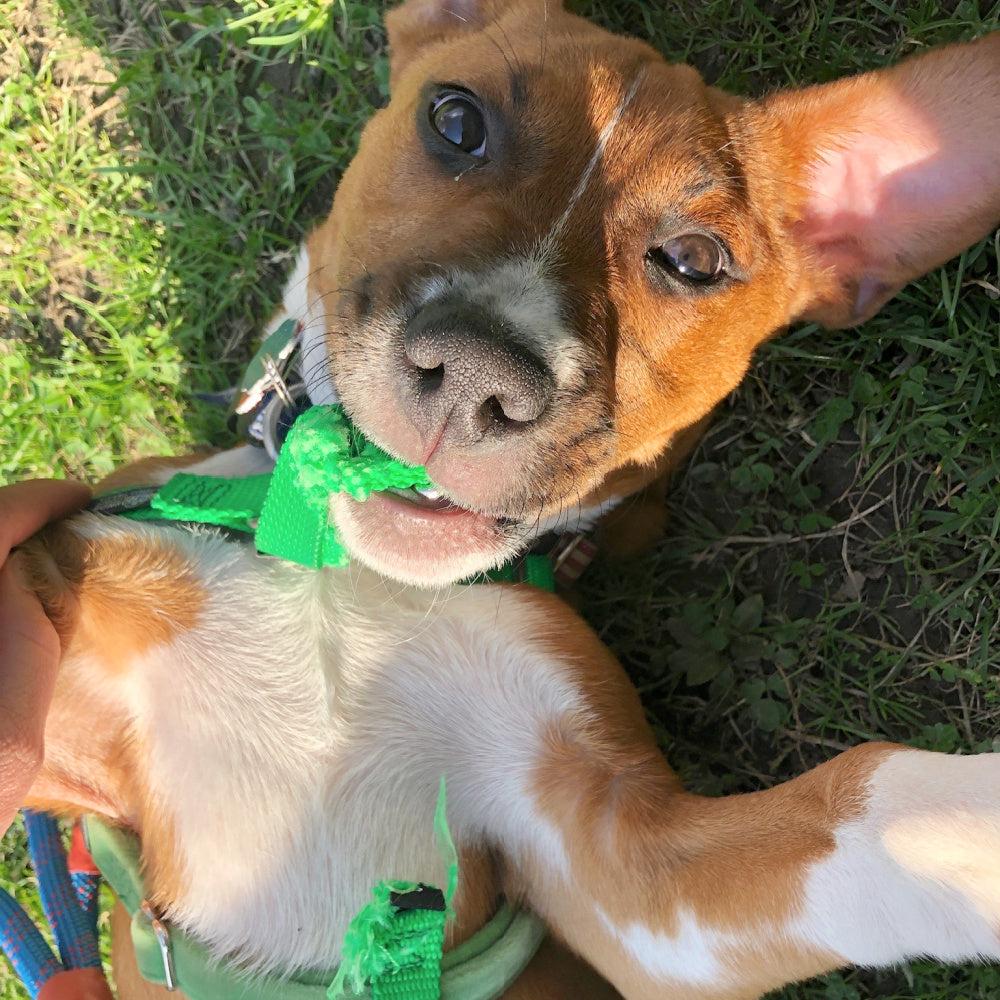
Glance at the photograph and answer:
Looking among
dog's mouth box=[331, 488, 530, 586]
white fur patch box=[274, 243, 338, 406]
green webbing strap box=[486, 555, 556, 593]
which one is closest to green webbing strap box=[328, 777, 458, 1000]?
dog's mouth box=[331, 488, 530, 586]

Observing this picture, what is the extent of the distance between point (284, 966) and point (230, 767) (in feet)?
1.95

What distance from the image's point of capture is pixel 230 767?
276cm

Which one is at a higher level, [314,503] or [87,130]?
[87,130]

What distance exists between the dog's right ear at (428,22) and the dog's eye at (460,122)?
0.70 meters

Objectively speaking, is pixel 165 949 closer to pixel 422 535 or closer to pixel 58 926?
pixel 58 926

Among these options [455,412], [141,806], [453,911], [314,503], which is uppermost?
[455,412]

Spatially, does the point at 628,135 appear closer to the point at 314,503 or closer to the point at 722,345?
the point at 722,345

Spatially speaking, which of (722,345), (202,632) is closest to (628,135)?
(722,345)

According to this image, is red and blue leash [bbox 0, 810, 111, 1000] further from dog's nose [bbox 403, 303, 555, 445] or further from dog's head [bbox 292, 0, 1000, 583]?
dog's nose [bbox 403, 303, 555, 445]

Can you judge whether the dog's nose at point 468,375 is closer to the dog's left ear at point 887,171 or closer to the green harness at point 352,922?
the green harness at point 352,922

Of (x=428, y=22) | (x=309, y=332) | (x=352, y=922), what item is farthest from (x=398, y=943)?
(x=428, y=22)

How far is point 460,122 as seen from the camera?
268 cm

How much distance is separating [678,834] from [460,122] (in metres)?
2.07

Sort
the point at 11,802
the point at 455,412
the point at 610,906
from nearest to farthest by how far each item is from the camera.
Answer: the point at 455,412, the point at 11,802, the point at 610,906
